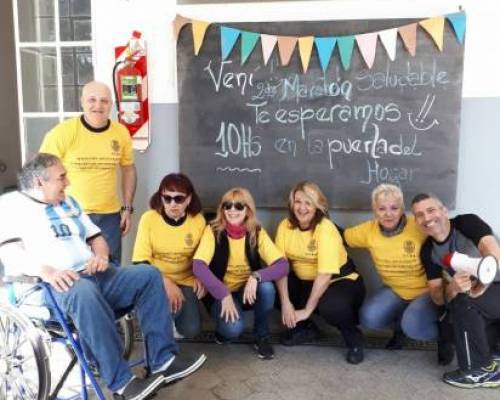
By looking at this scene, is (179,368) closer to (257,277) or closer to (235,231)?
(257,277)

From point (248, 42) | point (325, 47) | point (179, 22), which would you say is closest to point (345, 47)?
point (325, 47)

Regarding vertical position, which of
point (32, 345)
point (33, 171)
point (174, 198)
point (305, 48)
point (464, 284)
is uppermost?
point (305, 48)

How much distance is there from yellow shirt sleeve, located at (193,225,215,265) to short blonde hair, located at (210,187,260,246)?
0.12 ft

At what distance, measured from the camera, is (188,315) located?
2.62 metres

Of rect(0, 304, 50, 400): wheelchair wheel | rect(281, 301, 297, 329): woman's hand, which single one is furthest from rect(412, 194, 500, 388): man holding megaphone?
rect(0, 304, 50, 400): wheelchair wheel

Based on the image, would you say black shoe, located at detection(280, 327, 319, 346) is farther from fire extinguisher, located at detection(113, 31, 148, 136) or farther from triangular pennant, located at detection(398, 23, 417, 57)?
triangular pennant, located at detection(398, 23, 417, 57)

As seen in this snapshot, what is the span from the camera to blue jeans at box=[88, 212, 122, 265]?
8.82ft

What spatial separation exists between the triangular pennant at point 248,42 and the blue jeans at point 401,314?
1.42 meters

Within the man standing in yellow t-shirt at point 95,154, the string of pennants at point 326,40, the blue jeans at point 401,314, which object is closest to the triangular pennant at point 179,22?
the string of pennants at point 326,40

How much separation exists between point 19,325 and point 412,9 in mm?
2336

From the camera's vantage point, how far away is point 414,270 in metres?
2.59

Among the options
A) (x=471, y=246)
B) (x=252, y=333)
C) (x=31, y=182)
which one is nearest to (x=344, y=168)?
(x=471, y=246)

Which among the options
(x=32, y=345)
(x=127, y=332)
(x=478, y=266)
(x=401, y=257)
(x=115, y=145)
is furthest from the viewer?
(x=115, y=145)

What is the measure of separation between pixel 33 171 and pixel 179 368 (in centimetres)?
→ 97
